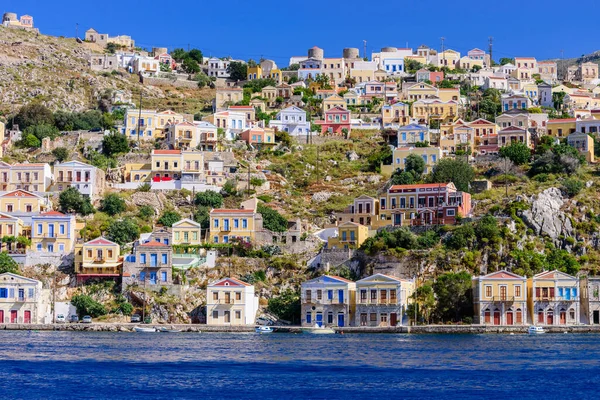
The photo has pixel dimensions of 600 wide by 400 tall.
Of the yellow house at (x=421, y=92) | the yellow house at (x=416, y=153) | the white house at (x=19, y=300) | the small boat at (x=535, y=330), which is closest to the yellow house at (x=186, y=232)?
the white house at (x=19, y=300)

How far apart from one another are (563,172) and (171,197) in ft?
104

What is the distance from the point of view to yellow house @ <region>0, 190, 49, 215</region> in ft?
305

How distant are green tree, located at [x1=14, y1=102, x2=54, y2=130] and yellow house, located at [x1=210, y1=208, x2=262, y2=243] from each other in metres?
30.3

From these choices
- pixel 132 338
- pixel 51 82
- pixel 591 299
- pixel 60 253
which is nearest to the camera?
pixel 132 338

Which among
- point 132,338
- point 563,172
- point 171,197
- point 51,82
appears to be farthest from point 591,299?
point 51,82

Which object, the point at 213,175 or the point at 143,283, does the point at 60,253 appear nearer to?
the point at 143,283

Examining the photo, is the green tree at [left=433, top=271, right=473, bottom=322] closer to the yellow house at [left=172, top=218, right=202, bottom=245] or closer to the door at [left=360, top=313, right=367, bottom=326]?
the door at [left=360, top=313, right=367, bottom=326]

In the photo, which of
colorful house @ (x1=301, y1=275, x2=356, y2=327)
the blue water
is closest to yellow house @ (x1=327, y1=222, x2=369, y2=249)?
colorful house @ (x1=301, y1=275, x2=356, y2=327)

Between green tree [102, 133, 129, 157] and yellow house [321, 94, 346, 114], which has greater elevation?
yellow house [321, 94, 346, 114]

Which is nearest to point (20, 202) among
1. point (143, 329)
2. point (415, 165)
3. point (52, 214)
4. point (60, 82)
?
point (52, 214)

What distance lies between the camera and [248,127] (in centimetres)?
11519

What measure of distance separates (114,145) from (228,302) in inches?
1212

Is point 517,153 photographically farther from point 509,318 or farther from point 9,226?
point 9,226

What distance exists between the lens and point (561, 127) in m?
112
